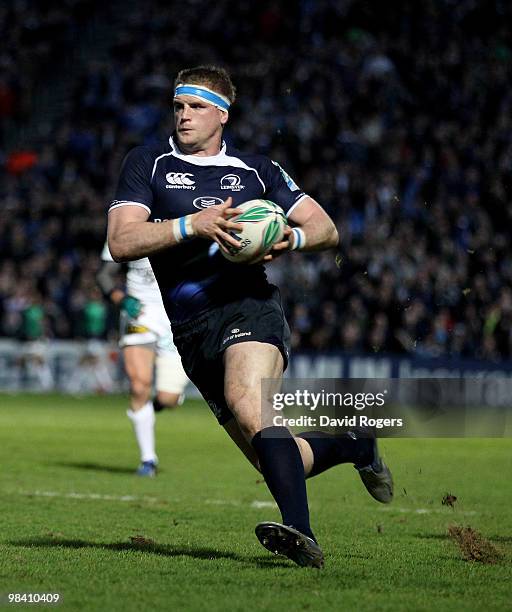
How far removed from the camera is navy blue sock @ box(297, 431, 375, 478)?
714 cm

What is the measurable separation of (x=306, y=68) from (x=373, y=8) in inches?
96.4

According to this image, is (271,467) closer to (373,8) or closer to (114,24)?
(373,8)

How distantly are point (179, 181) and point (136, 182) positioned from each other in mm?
234

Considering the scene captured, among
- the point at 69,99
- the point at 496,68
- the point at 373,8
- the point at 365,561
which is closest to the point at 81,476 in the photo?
the point at 365,561

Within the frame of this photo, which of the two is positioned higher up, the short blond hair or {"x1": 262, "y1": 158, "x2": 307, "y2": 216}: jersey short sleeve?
the short blond hair

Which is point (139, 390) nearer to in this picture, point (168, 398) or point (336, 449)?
point (168, 398)

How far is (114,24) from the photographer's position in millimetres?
34500

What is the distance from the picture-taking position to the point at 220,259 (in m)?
6.95

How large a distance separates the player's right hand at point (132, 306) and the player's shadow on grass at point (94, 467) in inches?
58.0

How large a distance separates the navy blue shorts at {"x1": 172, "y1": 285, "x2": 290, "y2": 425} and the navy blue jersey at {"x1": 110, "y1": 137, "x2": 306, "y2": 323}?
56 mm

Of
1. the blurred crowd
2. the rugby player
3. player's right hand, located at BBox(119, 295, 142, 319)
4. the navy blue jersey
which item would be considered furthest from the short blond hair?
the blurred crowd

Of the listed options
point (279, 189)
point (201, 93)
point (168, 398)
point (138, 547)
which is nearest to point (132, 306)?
point (168, 398)

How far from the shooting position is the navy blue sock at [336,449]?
714 cm

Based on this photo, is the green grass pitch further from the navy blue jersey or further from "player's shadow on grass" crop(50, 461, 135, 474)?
the navy blue jersey
